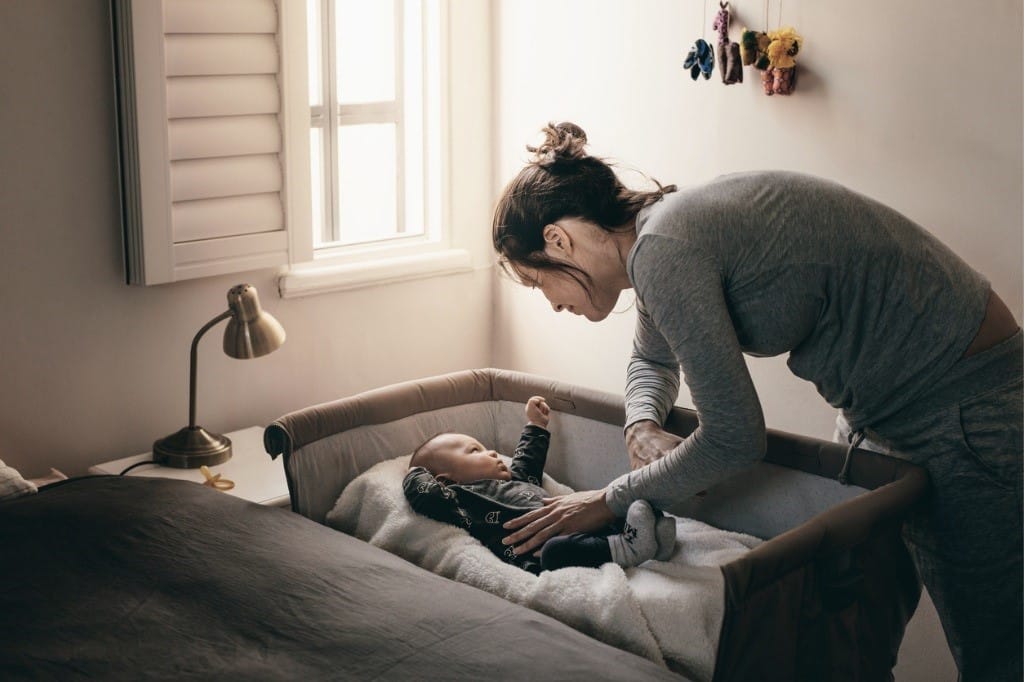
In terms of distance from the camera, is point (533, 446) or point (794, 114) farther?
point (794, 114)

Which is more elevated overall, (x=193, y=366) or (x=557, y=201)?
(x=557, y=201)

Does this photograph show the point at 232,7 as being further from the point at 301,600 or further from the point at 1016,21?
the point at 1016,21

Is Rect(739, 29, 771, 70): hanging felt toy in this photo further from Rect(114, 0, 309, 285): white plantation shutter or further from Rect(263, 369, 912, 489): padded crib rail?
Rect(114, 0, 309, 285): white plantation shutter

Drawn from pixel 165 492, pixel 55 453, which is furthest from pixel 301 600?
pixel 55 453

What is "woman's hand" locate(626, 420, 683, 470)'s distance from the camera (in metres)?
1.86

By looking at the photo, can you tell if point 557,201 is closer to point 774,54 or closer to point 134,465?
point 774,54

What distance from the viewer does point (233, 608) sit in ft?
4.99

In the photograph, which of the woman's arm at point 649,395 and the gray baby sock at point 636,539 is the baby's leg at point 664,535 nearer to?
the gray baby sock at point 636,539

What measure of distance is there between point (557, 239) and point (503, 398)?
70 centimetres

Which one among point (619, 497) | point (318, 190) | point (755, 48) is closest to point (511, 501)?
point (619, 497)

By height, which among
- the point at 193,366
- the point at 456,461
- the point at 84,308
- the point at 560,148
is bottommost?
the point at 456,461

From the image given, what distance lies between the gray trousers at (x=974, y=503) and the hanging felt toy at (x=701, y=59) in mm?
1074

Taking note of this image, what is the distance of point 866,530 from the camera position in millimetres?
1511

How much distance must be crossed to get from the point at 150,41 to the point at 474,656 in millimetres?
1514
